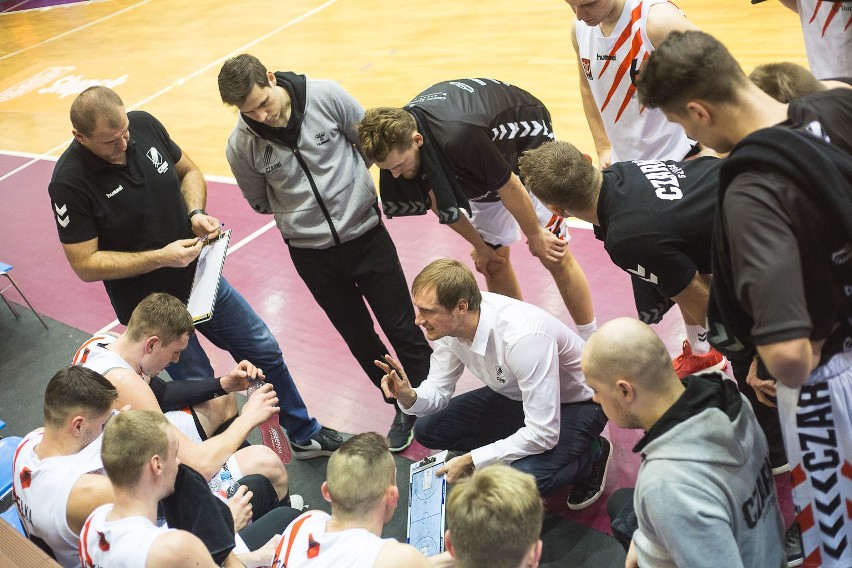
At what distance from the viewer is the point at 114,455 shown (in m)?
2.83

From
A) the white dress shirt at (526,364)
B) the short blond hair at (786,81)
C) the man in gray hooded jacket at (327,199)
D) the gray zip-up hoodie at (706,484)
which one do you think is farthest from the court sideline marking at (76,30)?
the gray zip-up hoodie at (706,484)

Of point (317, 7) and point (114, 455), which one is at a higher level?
point (114, 455)

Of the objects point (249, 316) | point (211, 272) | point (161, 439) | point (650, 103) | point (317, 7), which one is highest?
point (650, 103)

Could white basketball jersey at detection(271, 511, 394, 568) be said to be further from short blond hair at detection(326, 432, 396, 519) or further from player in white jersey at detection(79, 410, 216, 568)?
player in white jersey at detection(79, 410, 216, 568)

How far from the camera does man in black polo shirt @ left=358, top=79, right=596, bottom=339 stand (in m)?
3.91

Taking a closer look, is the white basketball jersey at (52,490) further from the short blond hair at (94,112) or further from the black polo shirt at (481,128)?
the black polo shirt at (481,128)

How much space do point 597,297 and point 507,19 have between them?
6011 millimetres

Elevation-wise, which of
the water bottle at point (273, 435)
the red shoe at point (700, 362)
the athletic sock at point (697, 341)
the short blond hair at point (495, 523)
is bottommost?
the water bottle at point (273, 435)

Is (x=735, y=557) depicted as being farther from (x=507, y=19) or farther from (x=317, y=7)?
(x=317, y=7)

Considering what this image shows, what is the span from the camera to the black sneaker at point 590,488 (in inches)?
154

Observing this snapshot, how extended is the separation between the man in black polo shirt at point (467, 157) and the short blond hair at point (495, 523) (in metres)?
1.89

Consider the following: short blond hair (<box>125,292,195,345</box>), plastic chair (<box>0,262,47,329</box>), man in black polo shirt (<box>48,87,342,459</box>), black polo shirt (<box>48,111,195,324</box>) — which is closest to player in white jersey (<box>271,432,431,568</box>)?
short blond hair (<box>125,292,195,345</box>)

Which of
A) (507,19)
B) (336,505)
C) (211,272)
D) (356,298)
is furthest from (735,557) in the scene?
(507,19)

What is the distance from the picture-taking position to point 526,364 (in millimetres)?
3615
